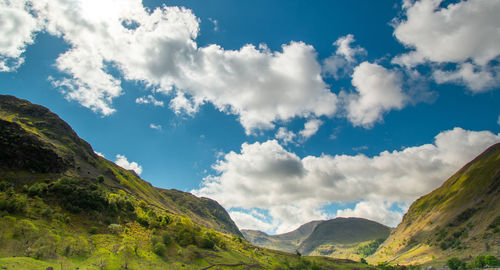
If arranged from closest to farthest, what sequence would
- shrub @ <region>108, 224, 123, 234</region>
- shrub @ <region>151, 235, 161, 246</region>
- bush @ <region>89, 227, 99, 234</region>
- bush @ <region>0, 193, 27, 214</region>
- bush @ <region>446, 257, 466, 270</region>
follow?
1. bush @ <region>0, 193, 27, 214</region>
2. bush @ <region>89, 227, 99, 234</region>
3. shrub @ <region>108, 224, 123, 234</region>
4. shrub @ <region>151, 235, 161, 246</region>
5. bush @ <region>446, 257, 466, 270</region>

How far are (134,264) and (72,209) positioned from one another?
23.7 metres

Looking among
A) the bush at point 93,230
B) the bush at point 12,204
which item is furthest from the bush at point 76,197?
the bush at point 12,204

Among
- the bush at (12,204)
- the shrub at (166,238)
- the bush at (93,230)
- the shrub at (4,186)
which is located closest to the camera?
the bush at (12,204)

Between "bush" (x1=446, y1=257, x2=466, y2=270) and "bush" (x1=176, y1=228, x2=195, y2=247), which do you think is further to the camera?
"bush" (x1=446, y1=257, x2=466, y2=270)

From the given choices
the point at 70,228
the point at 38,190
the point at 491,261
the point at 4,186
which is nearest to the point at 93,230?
the point at 70,228

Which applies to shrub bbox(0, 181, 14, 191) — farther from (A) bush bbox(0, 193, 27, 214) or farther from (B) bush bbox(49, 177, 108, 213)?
(B) bush bbox(49, 177, 108, 213)

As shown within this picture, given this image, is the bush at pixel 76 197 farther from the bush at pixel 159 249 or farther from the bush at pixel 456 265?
the bush at pixel 456 265

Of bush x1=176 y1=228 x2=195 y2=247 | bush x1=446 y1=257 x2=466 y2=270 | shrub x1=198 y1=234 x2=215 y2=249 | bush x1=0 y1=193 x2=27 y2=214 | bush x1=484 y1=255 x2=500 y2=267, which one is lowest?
bush x1=446 y1=257 x2=466 y2=270

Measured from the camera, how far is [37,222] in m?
47.8

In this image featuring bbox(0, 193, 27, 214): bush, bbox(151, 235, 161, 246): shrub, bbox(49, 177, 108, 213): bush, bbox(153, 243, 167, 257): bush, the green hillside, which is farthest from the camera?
bbox(151, 235, 161, 246): shrub

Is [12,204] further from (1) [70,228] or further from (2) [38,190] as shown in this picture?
(2) [38,190]

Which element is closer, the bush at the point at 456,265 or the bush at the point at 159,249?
the bush at the point at 159,249

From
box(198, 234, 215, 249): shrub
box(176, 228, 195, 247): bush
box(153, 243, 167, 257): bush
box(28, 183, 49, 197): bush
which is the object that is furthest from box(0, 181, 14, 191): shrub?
box(198, 234, 215, 249): shrub

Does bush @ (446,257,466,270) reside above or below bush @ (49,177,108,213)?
below
